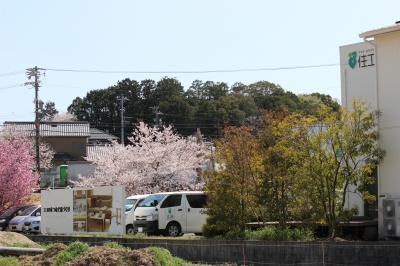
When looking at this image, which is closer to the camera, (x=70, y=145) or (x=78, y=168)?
(x=78, y=168)

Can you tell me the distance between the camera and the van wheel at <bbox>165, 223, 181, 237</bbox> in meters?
21.4

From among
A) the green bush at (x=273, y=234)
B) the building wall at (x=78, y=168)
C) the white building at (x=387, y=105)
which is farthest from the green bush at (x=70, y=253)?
the building wall at (x=78, y=168)

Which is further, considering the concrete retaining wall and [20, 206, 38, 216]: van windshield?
[20, 206, 38, 216]: van windshield

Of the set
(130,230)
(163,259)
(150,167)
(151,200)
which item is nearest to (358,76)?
(151,200)

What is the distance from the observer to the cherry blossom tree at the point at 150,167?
3366cm

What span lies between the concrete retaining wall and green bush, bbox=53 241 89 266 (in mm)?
4278

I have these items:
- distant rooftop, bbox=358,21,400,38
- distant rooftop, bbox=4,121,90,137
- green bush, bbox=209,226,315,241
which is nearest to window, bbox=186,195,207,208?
green bush, bbox=209,226,315,241

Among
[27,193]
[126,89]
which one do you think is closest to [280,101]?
[126,89]

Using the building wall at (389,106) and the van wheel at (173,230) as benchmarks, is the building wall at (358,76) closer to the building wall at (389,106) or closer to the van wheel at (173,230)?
the building wall at (389,106)

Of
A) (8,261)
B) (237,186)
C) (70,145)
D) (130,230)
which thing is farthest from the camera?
(70,145)

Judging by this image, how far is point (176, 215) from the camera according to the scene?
842 inches

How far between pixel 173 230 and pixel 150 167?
13.4m

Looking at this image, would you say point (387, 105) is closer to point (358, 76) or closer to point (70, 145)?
point (358, 76)

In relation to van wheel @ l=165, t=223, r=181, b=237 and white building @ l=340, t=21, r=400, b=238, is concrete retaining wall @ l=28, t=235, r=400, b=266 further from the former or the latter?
van wheel @ l=165, t=223, r=181, b=237
